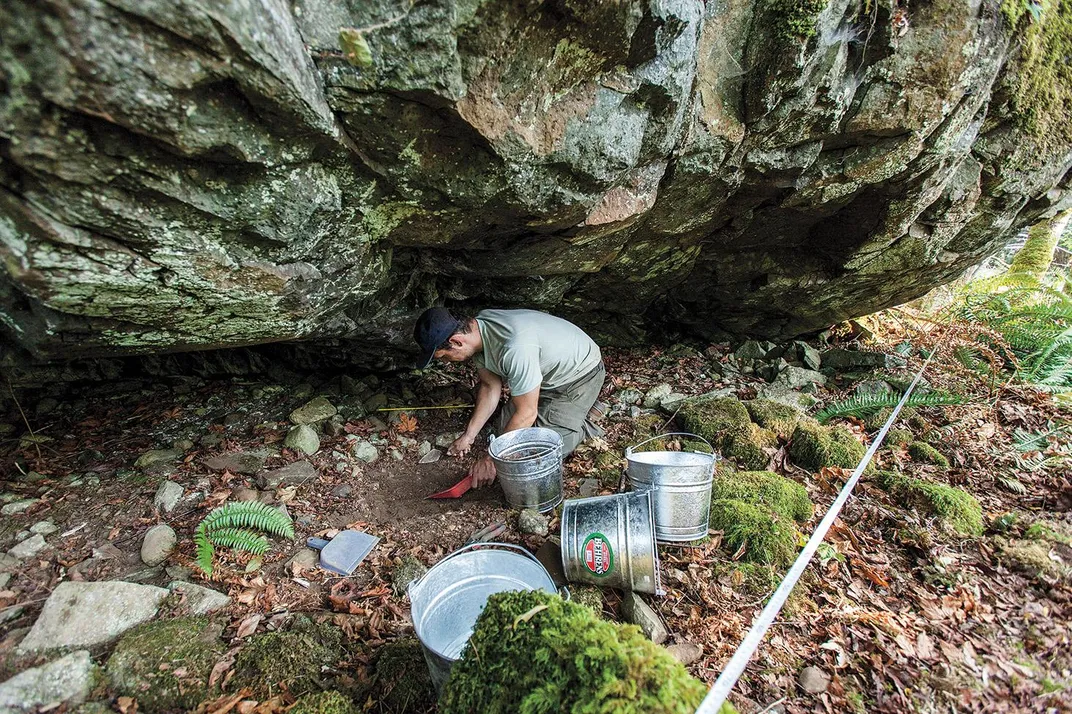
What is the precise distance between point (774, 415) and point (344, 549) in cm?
431

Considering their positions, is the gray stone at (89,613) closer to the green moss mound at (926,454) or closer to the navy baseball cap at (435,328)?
the navy baseball cap at (435,328)

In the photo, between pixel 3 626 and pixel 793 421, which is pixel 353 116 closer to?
pixel 3 626

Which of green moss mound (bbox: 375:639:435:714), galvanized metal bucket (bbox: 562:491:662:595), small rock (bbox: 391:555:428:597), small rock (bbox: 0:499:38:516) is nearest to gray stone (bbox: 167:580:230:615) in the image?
small rock (bbox: 391:555:428:597)

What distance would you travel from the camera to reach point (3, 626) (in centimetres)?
281

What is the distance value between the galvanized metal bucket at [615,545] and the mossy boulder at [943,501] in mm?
2349

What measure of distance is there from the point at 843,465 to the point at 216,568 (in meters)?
5.11

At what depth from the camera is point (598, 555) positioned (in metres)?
3.14

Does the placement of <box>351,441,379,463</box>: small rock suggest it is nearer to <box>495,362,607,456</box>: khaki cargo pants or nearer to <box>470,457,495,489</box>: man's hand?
<box>470,457,495,489</box>: man's hand

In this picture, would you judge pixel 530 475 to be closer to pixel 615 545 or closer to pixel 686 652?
pixel 615 545

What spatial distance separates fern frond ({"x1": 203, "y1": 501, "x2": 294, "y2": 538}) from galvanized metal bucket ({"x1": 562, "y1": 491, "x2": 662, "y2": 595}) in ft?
7.12

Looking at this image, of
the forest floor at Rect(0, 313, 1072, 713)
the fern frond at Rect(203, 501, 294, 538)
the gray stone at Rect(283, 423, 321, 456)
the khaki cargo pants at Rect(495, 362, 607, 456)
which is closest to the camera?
the forest floor at Rect(0, 313, 1072, 713)

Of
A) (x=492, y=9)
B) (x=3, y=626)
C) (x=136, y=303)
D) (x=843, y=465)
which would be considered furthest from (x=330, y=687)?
(x=843, y=465)

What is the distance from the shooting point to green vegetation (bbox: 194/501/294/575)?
3.34 metres

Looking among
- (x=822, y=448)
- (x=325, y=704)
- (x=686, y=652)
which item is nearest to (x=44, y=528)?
(x=325, y=704)
